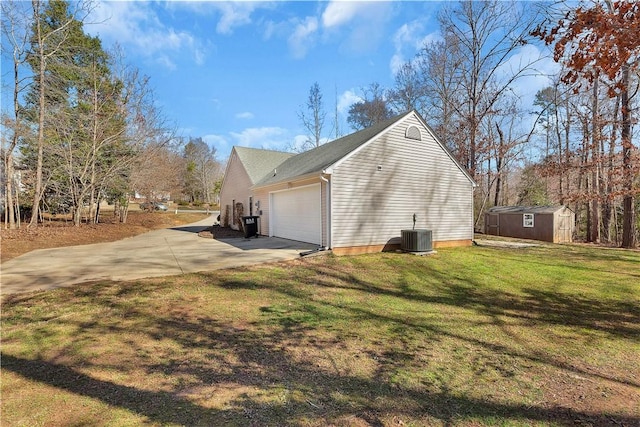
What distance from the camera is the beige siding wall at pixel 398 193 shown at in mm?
10008

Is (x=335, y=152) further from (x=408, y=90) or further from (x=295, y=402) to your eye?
(x=408, y=90)

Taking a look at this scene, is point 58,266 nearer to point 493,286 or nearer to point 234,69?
point 234,69

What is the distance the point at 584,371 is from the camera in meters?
3.50

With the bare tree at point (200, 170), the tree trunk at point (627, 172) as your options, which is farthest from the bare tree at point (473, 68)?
the bare tree at point (200, 170)

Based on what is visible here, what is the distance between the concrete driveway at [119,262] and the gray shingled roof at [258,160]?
6709 millimetres

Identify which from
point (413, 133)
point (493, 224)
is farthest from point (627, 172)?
point (493, 224)

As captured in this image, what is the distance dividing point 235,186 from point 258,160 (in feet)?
8.16

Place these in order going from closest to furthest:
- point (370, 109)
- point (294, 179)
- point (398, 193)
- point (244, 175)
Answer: point (398, 193)
point (294, 179)
point (244, 175)
point (370, 109)

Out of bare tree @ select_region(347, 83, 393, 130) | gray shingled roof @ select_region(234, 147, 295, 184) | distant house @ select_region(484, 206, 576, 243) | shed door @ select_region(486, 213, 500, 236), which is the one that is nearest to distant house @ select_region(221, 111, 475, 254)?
gray shingled roof @ select_region(234, 147, 295, 184)

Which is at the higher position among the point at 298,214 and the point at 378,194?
the point at 378,194

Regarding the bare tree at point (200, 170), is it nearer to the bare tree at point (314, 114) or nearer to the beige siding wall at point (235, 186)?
the bare tree at point (314, 114)

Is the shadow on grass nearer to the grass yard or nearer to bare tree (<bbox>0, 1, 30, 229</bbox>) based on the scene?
the grass yard

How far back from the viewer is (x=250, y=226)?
14492 mm

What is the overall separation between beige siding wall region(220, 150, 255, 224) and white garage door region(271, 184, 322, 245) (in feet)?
13.3
